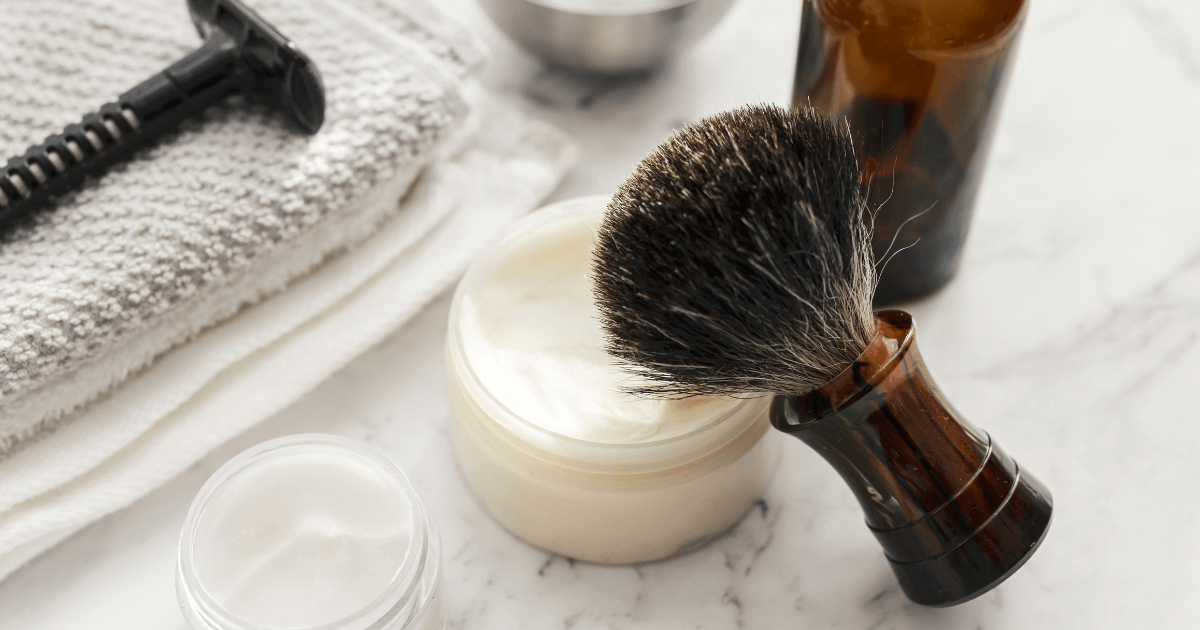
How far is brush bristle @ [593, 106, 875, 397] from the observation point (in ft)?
1.30

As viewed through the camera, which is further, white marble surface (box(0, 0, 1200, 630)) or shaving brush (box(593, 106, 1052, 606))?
white marble surface (box(0, 0, 1200, 630))

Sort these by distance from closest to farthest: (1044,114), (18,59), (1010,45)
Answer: (1010,45)
(18,59)
(1044,114)

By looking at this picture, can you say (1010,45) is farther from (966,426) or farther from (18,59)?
(18,59)

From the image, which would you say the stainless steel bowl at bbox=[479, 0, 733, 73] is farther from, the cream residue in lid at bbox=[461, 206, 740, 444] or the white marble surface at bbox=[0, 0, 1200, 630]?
the cream residue in lid at bbox=[461, 206, 740, 444]

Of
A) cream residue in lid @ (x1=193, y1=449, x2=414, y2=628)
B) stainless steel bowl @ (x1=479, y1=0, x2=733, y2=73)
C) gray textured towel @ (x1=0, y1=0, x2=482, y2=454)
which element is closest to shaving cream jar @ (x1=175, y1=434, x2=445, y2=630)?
cream residue in lid @ (x1=193, y1=449, x2=414, y2=628)

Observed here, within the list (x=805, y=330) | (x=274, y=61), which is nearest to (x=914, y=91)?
(x=805, y=330)

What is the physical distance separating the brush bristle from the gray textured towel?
0.72 ft

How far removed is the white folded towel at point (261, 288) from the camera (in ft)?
1.70

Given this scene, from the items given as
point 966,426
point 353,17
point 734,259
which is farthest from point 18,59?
point 966,426

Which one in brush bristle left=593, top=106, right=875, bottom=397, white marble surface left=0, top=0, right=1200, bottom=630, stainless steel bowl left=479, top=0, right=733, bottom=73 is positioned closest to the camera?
brush bristle left=593, top=106, right=875, bottom=397

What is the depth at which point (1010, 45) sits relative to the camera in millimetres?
496

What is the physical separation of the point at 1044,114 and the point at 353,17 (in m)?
0.51

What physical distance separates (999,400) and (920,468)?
17 centimetres

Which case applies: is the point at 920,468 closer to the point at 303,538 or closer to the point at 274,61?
the point at 303,538
